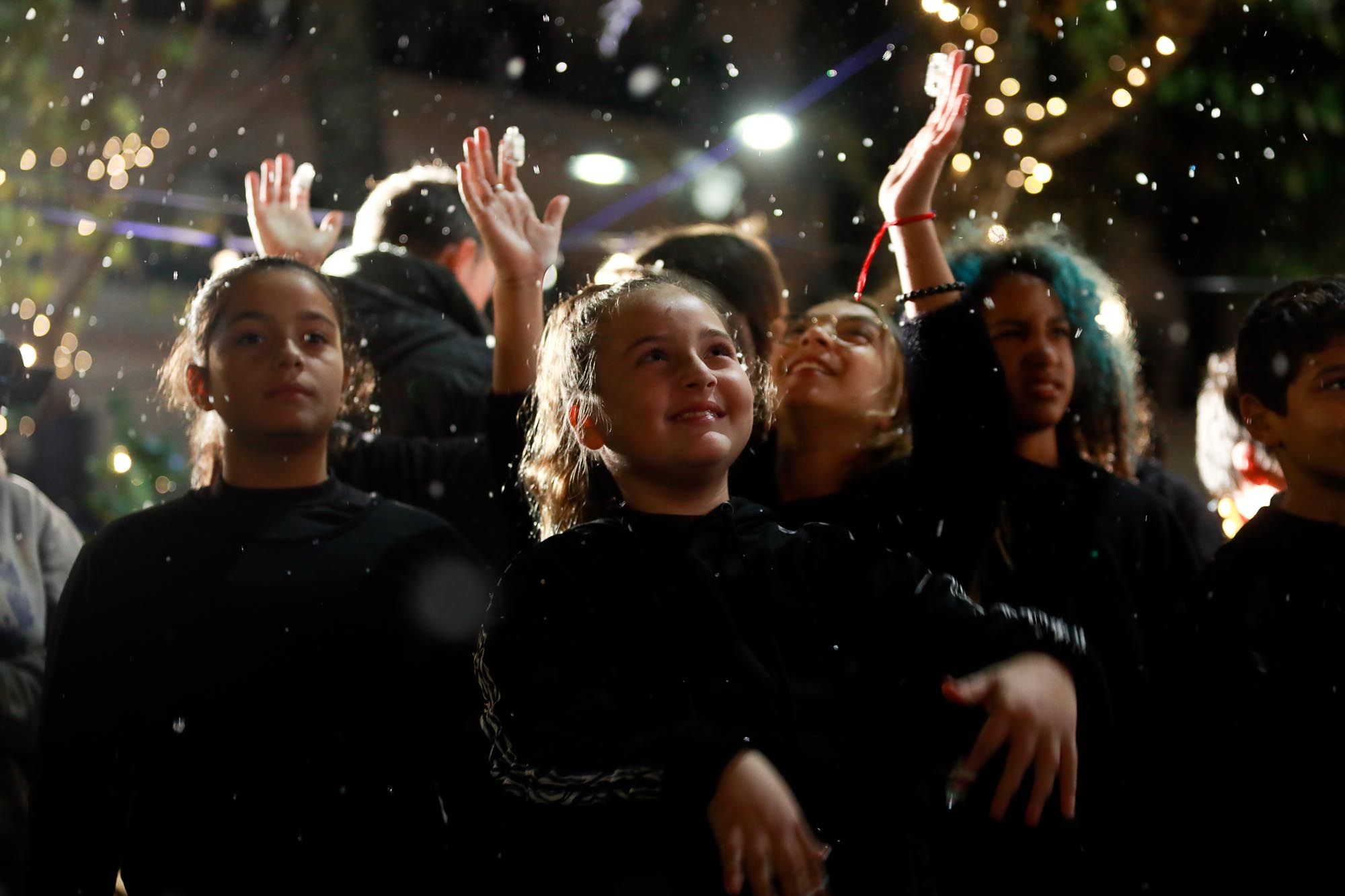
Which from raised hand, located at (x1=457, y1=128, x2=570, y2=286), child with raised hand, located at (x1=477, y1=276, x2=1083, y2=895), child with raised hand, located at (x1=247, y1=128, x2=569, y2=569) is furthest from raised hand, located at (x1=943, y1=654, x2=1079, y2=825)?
raised hand, located at (x1=457, y1=128, x2=570, y2=286)

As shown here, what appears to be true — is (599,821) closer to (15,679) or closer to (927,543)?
(927,543)

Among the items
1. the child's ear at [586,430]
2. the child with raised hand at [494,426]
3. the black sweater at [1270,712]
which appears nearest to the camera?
the child's ear at [586,430]

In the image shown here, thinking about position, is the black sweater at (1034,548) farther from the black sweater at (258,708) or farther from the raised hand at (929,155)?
the black sweater at (258,708)

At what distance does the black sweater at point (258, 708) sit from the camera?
4.93 ft

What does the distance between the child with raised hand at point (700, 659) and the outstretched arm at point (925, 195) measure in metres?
0.30

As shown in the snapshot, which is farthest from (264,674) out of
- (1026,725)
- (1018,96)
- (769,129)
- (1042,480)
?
(1018,96)

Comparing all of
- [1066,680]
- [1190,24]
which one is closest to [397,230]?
[1066,680]

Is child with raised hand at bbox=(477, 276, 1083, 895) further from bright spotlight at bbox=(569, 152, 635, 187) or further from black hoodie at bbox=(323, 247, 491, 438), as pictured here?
bright spotlight at bbox=(569, 152, 635, 187)

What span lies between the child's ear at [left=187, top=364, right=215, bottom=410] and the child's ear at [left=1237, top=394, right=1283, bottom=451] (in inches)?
55.7

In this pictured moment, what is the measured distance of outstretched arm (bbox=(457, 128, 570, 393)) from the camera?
1.61 meters

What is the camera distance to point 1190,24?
3.02 metres

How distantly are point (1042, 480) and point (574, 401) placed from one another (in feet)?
2.58

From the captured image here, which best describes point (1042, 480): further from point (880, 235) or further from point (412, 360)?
point (412, 360)

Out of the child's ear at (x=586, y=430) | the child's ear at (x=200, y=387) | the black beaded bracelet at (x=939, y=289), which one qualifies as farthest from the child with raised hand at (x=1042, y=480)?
the child's ear at (x=200, y=387)
